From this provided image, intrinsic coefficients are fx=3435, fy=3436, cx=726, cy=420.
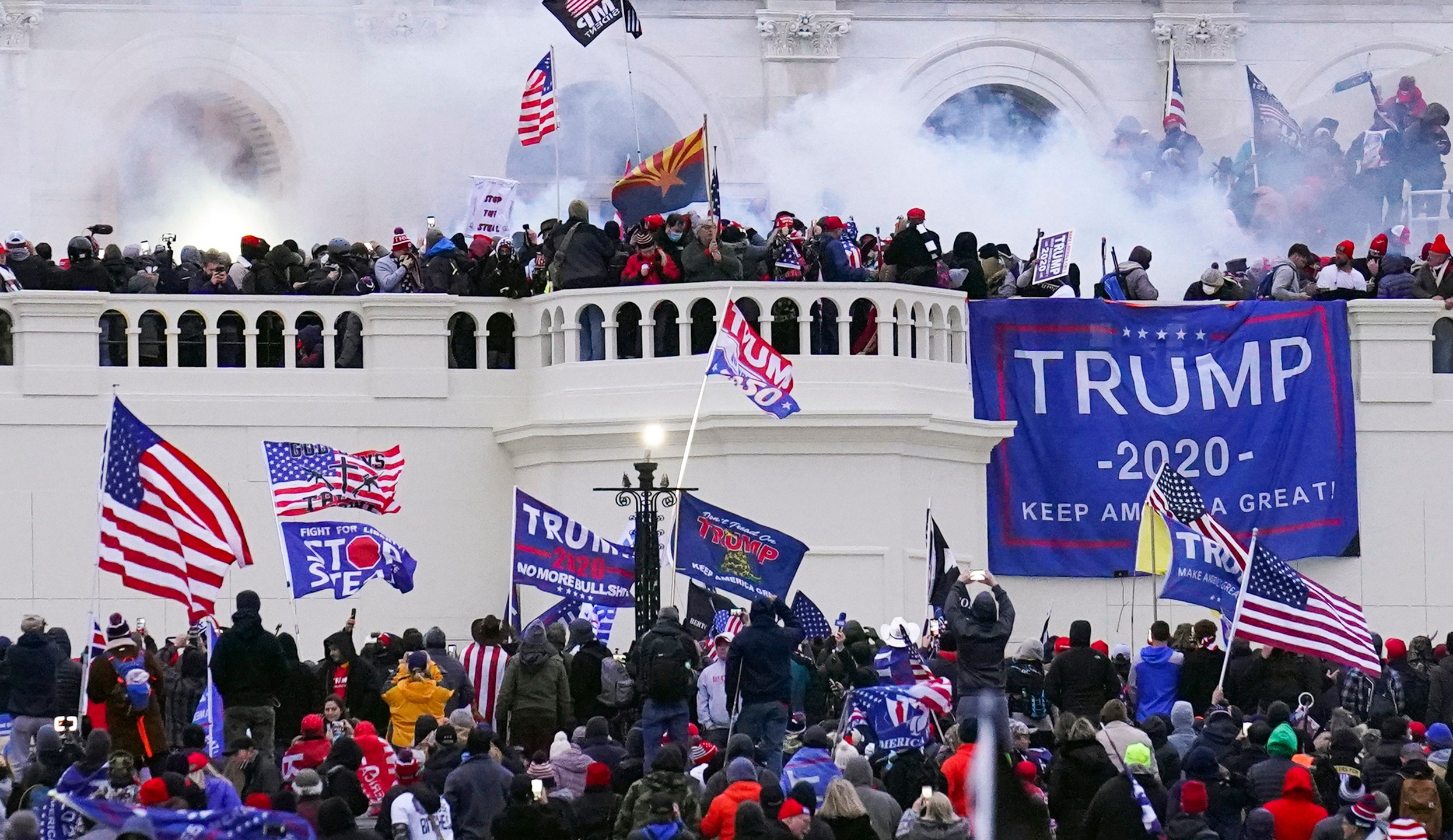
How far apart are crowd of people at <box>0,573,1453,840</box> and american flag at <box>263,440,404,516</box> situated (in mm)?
1577

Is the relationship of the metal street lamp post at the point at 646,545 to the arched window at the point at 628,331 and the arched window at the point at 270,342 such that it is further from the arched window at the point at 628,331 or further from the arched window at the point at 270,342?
the arched window at the point at 270,342

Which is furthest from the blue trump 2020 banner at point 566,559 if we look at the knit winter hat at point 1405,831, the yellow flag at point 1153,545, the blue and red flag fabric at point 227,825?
the blue and red flag fabric at point 227,825

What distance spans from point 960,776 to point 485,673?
552cm

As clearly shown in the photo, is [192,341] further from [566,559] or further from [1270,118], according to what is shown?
[1270,118]

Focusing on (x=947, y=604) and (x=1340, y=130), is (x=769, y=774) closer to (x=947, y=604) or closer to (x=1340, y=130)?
(x=947, y=604)

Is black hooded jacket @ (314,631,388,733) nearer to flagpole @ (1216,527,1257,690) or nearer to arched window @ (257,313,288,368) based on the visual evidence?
flagpole @ (1216,527,1257,690)

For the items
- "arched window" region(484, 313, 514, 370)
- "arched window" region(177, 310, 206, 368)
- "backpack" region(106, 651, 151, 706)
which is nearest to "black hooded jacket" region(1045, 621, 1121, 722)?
"backpack" region(106, 651, 151, 706)

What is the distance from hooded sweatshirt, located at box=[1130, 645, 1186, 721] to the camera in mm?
24672

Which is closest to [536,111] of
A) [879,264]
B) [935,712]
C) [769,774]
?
[879,264]

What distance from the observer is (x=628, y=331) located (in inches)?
1213

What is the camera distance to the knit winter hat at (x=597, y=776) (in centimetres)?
1989

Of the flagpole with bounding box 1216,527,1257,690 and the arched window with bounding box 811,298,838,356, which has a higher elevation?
the arched window with bounding box 811,298,838,356

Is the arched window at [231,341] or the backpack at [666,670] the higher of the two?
the arched window at [231,341]

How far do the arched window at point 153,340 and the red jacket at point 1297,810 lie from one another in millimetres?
13764
